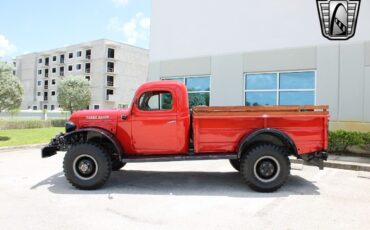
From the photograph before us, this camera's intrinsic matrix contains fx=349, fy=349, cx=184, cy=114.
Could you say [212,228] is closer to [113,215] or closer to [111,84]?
[113,215]

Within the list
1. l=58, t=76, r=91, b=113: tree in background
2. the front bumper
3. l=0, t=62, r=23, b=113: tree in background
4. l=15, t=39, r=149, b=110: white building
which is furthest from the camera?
l=15, t=39, r=149, b=110: white building

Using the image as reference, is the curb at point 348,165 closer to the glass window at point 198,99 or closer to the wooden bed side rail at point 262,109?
the wooden bed side rail at point 262,109

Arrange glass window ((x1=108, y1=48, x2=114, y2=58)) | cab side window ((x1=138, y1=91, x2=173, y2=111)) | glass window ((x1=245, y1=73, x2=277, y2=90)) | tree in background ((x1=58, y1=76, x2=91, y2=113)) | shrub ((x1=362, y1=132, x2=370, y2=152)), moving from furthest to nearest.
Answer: glass window ((x1=108, y1=48, x2=114, y2=58)) < tree in background ((x1=58, y1=76, x2=91, y2=113)) < glass window ((x1=245, y1=73, x2=277, y2=90)) < shrub ((x1=362, y1=132, x2=370, y2=152)) < cab side window ((x1=138, y1=91, x2=173, y2=111))

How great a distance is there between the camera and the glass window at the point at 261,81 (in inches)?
527

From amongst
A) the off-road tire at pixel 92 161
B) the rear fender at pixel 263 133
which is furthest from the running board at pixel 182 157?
the off-road tire at pixel 92 161

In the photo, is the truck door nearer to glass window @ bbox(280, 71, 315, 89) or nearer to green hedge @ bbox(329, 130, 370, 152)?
green hedge @ bbox(329, 130, 370, 152)

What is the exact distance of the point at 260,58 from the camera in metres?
13.5

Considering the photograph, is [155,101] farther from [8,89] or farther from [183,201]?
[8,89]

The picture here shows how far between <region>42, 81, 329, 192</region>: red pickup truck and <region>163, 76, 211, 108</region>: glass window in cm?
767

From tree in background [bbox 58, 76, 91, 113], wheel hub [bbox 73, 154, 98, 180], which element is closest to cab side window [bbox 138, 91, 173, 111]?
wheel hub [bbox 73, 154, 98, 180]

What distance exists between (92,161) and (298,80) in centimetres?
867

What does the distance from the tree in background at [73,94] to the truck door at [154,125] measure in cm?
3204

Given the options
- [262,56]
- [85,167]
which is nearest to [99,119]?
[85,167]

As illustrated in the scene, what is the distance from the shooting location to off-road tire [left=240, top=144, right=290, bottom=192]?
6801 mm
